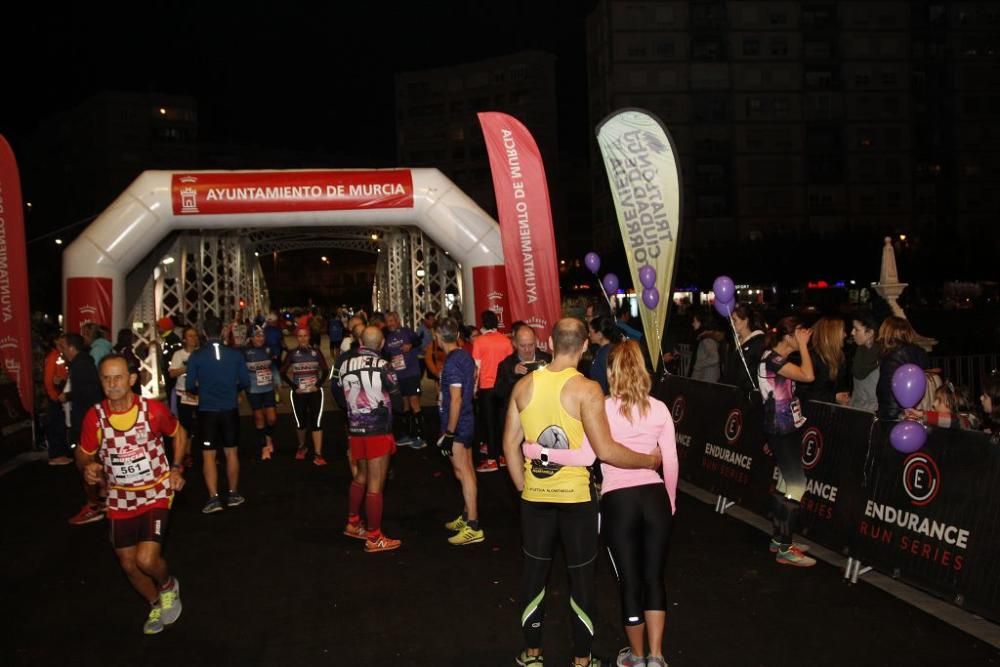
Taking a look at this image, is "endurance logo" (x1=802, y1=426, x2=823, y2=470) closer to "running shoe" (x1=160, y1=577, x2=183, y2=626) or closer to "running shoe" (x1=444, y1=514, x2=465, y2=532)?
"running shoe" (x1=444, y1=514, x2=465, y2=532)

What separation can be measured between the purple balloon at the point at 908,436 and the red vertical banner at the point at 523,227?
846cm

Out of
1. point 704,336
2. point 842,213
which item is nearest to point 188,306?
point 704,336

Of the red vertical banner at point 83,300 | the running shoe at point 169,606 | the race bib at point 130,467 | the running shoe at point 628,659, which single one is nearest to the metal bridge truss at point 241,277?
the red vertical banner at point 83,300

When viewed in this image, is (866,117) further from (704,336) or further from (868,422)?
(868,422)

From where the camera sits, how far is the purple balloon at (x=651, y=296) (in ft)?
36.1

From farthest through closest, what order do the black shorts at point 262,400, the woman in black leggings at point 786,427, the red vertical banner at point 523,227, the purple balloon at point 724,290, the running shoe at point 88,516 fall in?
the red vertical banner at point 523,227
the black shorts at point 262,400
the running shoe at point 88,516
the purple balloon at point 724,290
the woman in black leggings at point 786,427

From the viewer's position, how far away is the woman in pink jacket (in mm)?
4434

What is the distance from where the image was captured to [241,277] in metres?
31.2

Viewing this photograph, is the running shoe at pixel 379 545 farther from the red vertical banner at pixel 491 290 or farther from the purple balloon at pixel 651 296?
the red vertical banner at pixel 491 290

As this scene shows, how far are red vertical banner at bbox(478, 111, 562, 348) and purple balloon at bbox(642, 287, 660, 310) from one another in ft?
9.35

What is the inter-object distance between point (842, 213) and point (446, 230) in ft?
192

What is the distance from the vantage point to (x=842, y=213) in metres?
68.1

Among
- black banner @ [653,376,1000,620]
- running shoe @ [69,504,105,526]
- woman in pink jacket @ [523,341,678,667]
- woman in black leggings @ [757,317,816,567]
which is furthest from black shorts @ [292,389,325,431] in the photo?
woman in pink jacket @ [523,341,678,667]

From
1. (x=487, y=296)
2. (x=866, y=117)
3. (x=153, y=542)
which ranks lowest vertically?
(x=153, y=542)
